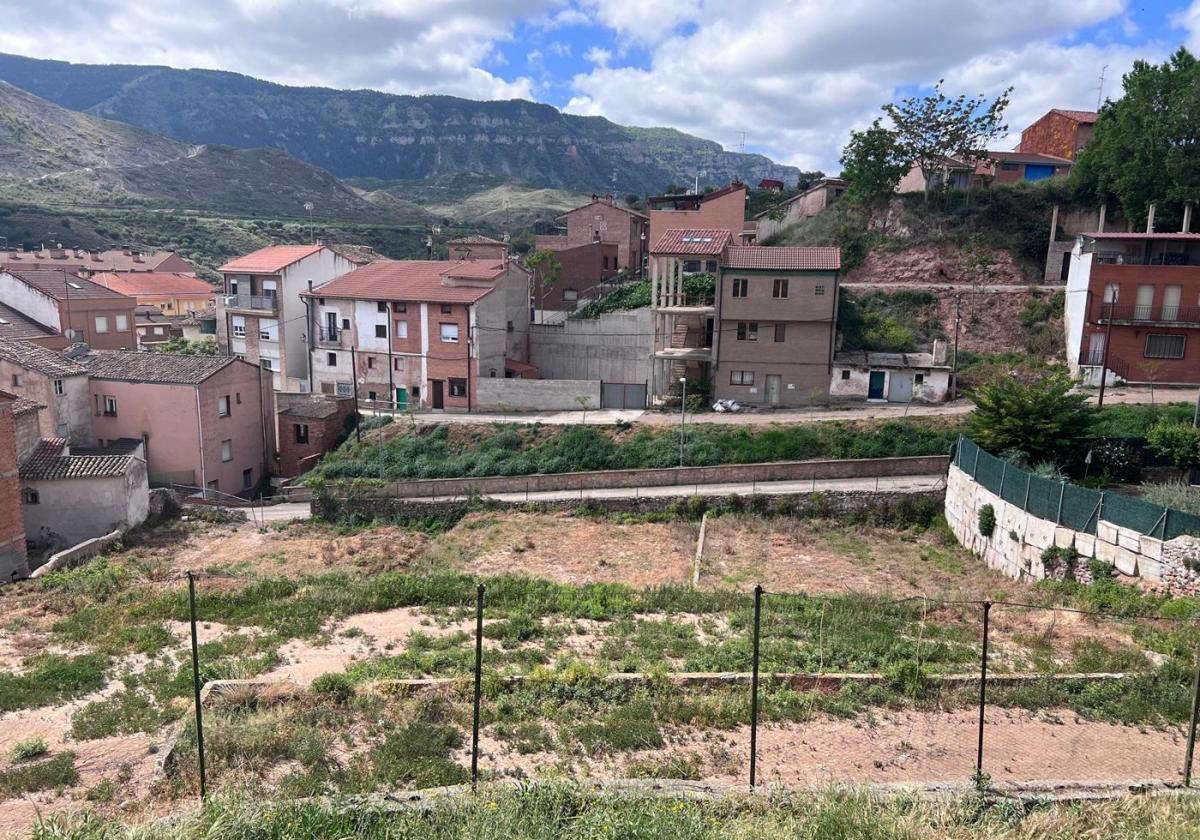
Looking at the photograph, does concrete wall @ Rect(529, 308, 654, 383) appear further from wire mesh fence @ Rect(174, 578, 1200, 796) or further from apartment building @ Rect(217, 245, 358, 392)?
wire mesh fence @ Rect(174, 578, 1200, 796)

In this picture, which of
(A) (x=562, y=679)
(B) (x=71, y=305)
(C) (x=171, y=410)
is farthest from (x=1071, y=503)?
(B) (x=71, y=305)

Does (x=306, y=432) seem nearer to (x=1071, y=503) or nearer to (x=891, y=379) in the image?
(x=891, y=379)

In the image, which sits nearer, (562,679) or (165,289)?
(562,679)

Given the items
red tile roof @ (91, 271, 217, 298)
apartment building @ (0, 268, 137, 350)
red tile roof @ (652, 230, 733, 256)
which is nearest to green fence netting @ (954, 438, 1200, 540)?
red tile roof @ (652, 230, 733, 256)

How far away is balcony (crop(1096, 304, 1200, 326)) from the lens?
38.8 meters

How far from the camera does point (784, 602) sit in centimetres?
2019

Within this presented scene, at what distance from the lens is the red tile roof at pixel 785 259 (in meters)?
40.9

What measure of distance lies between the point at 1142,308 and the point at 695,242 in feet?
73.0

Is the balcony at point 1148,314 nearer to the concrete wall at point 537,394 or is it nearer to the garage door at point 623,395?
the garage door at point 623,395

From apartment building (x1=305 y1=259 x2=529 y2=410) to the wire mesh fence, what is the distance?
2932cm

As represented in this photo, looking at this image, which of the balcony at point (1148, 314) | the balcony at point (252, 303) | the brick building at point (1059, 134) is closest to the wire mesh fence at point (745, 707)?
the balcony at point (1148, 314)

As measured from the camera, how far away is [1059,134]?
228ft

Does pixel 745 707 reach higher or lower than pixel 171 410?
lower

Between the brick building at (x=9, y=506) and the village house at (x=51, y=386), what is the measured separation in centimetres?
837
